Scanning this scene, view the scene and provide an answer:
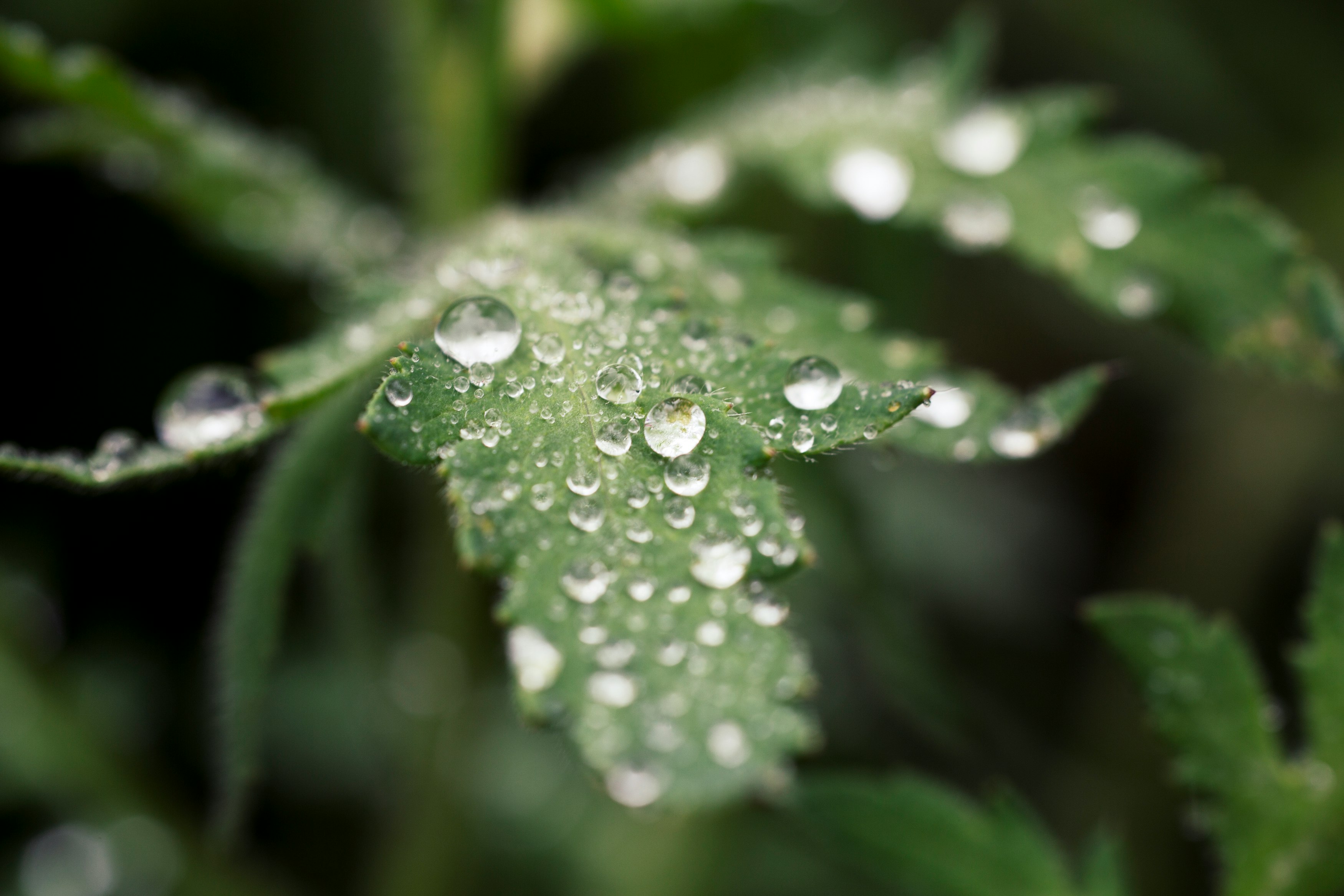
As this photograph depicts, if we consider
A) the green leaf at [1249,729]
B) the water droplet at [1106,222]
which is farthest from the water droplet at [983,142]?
the green leaf at [1249,729]

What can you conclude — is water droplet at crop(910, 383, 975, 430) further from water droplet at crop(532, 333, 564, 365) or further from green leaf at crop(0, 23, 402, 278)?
green leaf at crop(0, 23, 402, 278)

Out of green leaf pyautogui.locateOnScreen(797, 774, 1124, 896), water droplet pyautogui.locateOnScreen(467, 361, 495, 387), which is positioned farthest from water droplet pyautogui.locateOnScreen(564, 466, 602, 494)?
green leaf pyautogui.locateOnScreen(797, 774, 1124, 896)

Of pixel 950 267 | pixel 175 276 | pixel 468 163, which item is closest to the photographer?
pixel 468 163

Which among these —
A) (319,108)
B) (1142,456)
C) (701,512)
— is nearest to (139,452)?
(701,512)

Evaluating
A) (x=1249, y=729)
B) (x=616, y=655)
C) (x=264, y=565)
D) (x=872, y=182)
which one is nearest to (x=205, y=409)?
(x=264, y=565)

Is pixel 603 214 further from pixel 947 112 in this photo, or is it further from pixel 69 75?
pixel 69 75

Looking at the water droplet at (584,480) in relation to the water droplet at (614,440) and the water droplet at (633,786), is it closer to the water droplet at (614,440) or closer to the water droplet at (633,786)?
the water droplet at (614,440)
